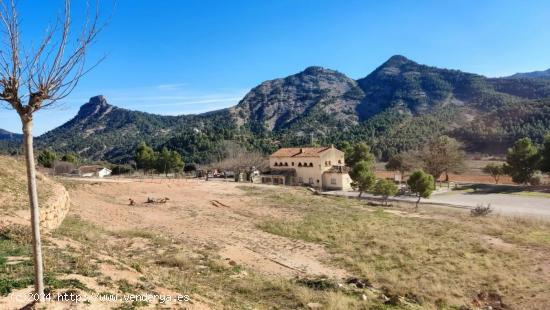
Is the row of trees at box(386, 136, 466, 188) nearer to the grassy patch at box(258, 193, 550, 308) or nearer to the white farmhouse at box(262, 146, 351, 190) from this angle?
the white farmhouse at box(262, 146, 351, 190)

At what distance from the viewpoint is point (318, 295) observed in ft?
40.3

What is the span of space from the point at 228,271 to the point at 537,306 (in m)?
11.4

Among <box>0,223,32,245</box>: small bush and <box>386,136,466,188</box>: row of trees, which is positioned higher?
<box>386,136,466,188</box>: row of trees

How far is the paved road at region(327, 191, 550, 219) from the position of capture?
117ft

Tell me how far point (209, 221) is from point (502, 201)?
37082 millimetres

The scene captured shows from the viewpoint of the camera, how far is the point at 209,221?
81.4 feet

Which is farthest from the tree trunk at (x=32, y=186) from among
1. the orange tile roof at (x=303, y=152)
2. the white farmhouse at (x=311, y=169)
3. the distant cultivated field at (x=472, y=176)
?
the distant cultivated field at (x=472, y=176)

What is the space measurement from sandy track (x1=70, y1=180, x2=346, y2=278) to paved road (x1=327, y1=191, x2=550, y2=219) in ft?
77.2

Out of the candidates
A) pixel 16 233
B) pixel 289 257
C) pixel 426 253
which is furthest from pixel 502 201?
pixel 16 233

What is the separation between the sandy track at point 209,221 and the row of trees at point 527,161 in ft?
137

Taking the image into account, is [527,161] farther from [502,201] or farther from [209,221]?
[209,221]

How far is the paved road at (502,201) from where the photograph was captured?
117 ft

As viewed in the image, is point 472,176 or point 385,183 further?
point 472,176

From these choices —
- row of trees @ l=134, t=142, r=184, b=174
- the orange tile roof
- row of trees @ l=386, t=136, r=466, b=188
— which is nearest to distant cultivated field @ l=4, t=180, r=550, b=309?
the orange tile roof
